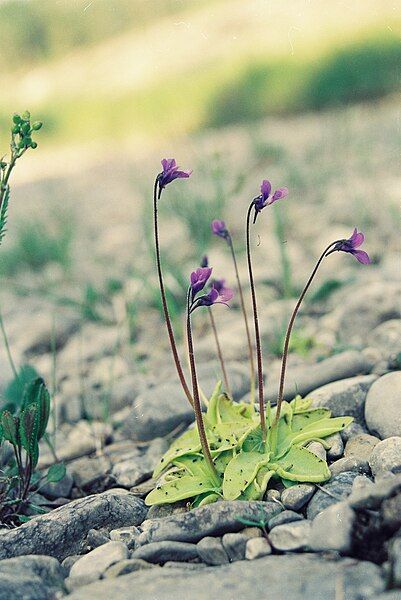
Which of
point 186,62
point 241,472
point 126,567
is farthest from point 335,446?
point 186,62

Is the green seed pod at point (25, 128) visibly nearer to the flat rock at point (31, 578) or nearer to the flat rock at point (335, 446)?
the flat rock at point (31, 578)

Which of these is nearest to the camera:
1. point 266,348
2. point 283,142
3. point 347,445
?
point 347,445

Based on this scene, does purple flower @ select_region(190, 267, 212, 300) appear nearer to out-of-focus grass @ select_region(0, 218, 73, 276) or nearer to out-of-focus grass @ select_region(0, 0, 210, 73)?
out-of-focus grass @ select_region(0, 218, 73, 276)

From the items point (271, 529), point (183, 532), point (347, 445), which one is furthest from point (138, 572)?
point (347, 445)

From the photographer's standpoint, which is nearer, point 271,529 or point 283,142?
point 271,529

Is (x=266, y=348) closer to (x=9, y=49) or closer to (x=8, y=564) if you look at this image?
(x=8, y=564)

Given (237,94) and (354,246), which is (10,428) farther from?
(237,94)
